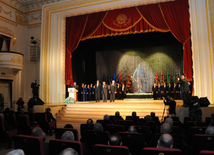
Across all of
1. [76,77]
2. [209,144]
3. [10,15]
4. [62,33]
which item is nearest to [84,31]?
[62,33]

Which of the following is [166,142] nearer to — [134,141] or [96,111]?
[134,141]

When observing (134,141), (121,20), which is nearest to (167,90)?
(121,20)

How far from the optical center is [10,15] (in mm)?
12922

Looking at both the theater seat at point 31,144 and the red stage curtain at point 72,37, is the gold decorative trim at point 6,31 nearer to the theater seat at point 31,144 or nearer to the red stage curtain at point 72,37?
the red stage curtain at point 72,37

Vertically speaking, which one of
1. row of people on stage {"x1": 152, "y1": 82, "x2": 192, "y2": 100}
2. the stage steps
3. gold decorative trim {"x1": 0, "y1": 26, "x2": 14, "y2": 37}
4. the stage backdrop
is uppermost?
gold decorative trim {"x1": 0, "y1": 26, "x2": 14, "y2": 37}

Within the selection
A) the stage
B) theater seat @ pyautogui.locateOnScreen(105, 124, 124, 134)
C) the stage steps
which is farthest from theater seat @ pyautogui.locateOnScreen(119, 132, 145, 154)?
the stage steps

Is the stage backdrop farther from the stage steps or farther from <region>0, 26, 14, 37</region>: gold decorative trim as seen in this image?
<region>0, 26, 14, 37</region>: gold decorative trim

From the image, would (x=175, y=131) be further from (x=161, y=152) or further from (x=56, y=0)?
(x=56, y=0)

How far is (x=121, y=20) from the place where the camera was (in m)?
11.3

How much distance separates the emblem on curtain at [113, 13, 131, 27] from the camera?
439 inches

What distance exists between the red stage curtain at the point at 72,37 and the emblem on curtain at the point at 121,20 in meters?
2.00

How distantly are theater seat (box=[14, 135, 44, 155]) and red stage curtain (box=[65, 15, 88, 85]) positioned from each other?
9546mm

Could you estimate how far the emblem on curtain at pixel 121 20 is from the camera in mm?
11140

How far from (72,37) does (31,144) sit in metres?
10.3
